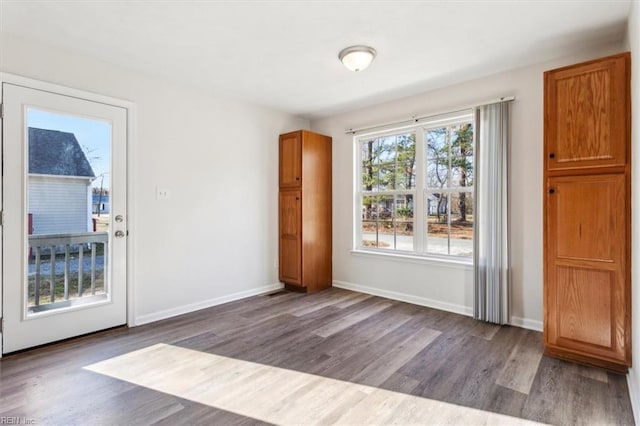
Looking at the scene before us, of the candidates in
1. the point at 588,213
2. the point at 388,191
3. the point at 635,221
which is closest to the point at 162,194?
the point at 388,191

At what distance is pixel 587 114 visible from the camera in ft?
7.84

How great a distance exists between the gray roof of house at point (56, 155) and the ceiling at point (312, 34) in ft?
2.45

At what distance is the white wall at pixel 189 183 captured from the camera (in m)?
3.09

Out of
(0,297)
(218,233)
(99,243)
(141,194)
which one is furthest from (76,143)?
(218,233)

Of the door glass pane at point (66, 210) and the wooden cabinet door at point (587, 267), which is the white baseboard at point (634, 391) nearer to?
the wooden cabinet door at point (587, 267)

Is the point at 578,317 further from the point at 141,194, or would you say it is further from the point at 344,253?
the point at 141,194

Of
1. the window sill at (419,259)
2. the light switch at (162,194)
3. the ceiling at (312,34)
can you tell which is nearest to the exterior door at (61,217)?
the light switch at (162,194)

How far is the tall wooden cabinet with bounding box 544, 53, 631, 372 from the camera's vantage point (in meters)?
2.26

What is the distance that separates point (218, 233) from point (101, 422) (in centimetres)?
239

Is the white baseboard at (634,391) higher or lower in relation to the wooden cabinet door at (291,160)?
lower

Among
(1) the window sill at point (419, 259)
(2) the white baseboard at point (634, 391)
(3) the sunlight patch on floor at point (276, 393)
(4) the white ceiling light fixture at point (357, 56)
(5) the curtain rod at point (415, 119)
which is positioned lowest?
(3) the sunlight patch on floor at point (276, 393)

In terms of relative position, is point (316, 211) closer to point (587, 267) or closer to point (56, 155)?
point (56, 155)

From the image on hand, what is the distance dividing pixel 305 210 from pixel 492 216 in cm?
223

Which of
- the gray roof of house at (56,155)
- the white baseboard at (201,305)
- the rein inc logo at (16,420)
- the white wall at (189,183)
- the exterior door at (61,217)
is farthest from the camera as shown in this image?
the white baseboard at (201,305)
